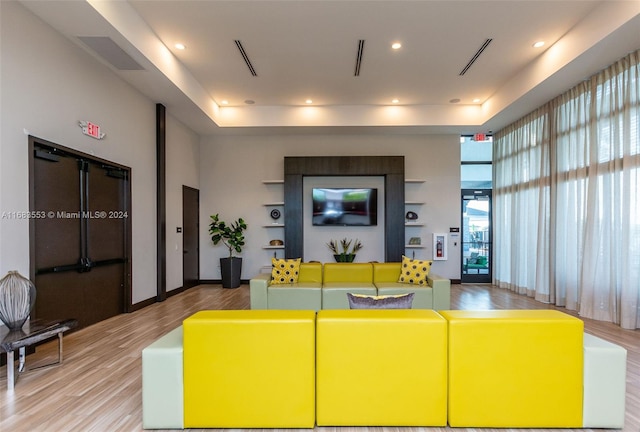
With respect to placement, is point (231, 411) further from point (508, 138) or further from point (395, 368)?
point (508, 138)

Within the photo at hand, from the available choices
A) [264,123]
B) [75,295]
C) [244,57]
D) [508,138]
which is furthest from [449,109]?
[75,295]

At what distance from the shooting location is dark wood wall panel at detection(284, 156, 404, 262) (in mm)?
7477

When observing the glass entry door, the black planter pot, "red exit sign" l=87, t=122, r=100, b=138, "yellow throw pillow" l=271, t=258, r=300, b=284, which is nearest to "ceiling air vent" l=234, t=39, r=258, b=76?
"red exit sign" l=87, t=122, r=100, b=138

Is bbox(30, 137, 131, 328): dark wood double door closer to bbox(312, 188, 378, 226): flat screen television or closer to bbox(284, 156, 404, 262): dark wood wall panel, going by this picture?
bbox(284, 156, 404, 262): dark wood wall panel

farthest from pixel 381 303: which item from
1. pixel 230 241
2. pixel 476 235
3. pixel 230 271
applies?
pixel 476 235

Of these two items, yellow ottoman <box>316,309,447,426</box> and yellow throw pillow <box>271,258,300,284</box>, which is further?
yellow throw pillow <box>271,258,300,284</box>

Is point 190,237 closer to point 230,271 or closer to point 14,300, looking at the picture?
point 230,271

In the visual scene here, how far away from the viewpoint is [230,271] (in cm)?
742

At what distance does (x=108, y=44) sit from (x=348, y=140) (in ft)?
16.5

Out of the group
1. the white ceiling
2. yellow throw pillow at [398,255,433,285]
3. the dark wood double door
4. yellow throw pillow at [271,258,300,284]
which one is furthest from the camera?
yellow throw pillow at [271,258,300,284]

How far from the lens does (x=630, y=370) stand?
3037 mm

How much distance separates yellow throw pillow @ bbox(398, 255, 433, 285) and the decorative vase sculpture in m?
4.40

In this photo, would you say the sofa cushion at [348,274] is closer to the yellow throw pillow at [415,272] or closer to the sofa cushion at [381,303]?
the yellow throw pillow at [415,272]

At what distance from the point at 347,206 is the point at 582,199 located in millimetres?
4202
